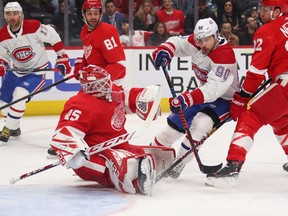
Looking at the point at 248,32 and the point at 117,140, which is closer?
the point at 117,140

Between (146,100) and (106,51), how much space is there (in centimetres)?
133

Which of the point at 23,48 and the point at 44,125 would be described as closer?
the point at 23,48

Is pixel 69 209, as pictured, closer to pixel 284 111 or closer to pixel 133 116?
pixel 284 111

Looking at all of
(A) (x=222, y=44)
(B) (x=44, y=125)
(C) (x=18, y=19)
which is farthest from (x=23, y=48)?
(A) (x=222, y=44)

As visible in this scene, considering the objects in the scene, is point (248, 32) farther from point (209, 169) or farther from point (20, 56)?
point (209, 169)

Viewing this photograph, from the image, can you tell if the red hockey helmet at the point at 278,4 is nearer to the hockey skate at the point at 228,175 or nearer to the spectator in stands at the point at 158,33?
the hockey skate at the point at 228,175

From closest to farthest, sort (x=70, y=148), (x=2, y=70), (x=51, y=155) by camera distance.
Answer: (x=70, y=148) < (x=51, y=155) < (x=2, y=70)

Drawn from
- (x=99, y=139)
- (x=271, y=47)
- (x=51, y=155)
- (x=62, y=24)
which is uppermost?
(x=271, y=47)

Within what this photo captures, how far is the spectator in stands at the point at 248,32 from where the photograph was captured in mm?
8820

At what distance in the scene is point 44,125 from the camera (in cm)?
772

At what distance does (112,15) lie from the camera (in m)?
8.60

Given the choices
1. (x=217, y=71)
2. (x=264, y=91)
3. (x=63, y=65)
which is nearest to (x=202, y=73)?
(x=217, y=71)

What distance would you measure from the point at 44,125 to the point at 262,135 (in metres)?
1.90

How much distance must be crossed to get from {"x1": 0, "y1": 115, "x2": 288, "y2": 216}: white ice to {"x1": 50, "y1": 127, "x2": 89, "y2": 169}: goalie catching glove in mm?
205
